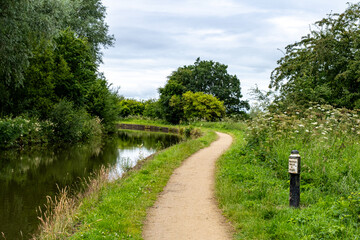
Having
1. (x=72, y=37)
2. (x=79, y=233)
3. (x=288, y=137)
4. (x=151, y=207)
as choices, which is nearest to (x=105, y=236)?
(x=79, y=233)

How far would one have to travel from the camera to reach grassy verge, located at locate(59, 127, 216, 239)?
5.52 metres

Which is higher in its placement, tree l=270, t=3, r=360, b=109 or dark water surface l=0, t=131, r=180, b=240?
tree l=270, t=3, r=360, b=109

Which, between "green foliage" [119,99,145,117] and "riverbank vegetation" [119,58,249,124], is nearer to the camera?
"riverbank vegetation" [119,58,249,124]

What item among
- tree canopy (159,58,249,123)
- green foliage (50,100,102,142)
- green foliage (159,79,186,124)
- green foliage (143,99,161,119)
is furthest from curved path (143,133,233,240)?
tree canopy (159,58,249,123)

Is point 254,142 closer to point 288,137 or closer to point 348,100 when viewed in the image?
point 288,137

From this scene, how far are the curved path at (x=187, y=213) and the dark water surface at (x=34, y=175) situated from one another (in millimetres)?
2724

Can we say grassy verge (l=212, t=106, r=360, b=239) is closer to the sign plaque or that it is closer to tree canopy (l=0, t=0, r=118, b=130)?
the sign plaque

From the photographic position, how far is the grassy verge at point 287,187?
5195 millimetres

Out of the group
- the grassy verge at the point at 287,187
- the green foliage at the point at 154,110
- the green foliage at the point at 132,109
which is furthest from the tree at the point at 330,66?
the green foliage at the point at 132,109

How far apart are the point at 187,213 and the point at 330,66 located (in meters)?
18.8

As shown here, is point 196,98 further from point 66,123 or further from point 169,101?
point 66,123

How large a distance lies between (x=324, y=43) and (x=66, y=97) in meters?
19.6

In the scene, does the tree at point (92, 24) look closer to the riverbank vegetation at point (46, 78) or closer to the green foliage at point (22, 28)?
the riverbank vegetation at point (46, 78)

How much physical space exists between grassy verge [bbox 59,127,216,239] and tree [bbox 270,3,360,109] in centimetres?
1090
